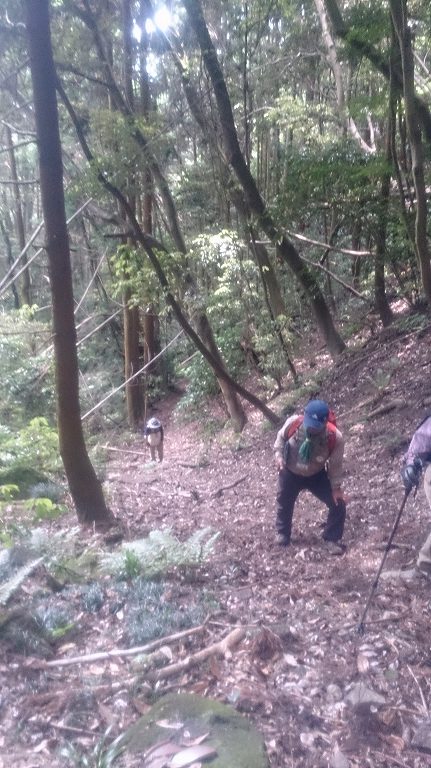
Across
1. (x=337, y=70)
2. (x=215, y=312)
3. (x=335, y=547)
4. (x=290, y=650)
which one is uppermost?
(x=337, y=70)

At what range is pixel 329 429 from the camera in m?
6.46

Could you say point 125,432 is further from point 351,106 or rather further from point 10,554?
point 10,554

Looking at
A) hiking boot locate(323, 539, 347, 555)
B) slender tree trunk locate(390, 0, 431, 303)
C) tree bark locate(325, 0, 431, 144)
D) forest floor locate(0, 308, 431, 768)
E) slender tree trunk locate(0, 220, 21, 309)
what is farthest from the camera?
slender tree trunk locate(0, 220, 21, 309)

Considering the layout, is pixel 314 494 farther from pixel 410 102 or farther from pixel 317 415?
pixel 410 102

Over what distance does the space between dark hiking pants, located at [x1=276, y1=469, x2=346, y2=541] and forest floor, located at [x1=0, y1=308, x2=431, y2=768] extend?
211mm

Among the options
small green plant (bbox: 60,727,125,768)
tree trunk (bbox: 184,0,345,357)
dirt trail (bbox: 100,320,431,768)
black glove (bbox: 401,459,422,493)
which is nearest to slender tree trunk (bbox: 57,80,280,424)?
dirt trail (bbox: 100,320,431,768)

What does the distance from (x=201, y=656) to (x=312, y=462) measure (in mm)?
2491

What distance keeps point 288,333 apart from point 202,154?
4.49m

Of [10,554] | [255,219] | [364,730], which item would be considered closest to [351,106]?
[255,219]

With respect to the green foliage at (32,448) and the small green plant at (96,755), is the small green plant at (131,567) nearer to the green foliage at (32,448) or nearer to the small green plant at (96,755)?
the small green plant at (96,755)

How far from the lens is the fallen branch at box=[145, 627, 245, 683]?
453cm

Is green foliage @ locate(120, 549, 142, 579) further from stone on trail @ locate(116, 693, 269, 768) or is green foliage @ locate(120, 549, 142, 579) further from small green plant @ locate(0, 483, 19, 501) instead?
stone on trail @ locate(116, 693, 269, 768)

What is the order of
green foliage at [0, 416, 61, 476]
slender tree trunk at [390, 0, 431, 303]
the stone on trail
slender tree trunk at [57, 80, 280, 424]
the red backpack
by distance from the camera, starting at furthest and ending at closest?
green foliage at [0, 416, 61, 476] < slender tree trunk at [57, 80, 280, 424] < slender tree trunk at [390, 0, 431, 303] < the red backpack < the stone on trail

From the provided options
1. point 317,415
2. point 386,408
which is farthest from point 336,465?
point 386,408
